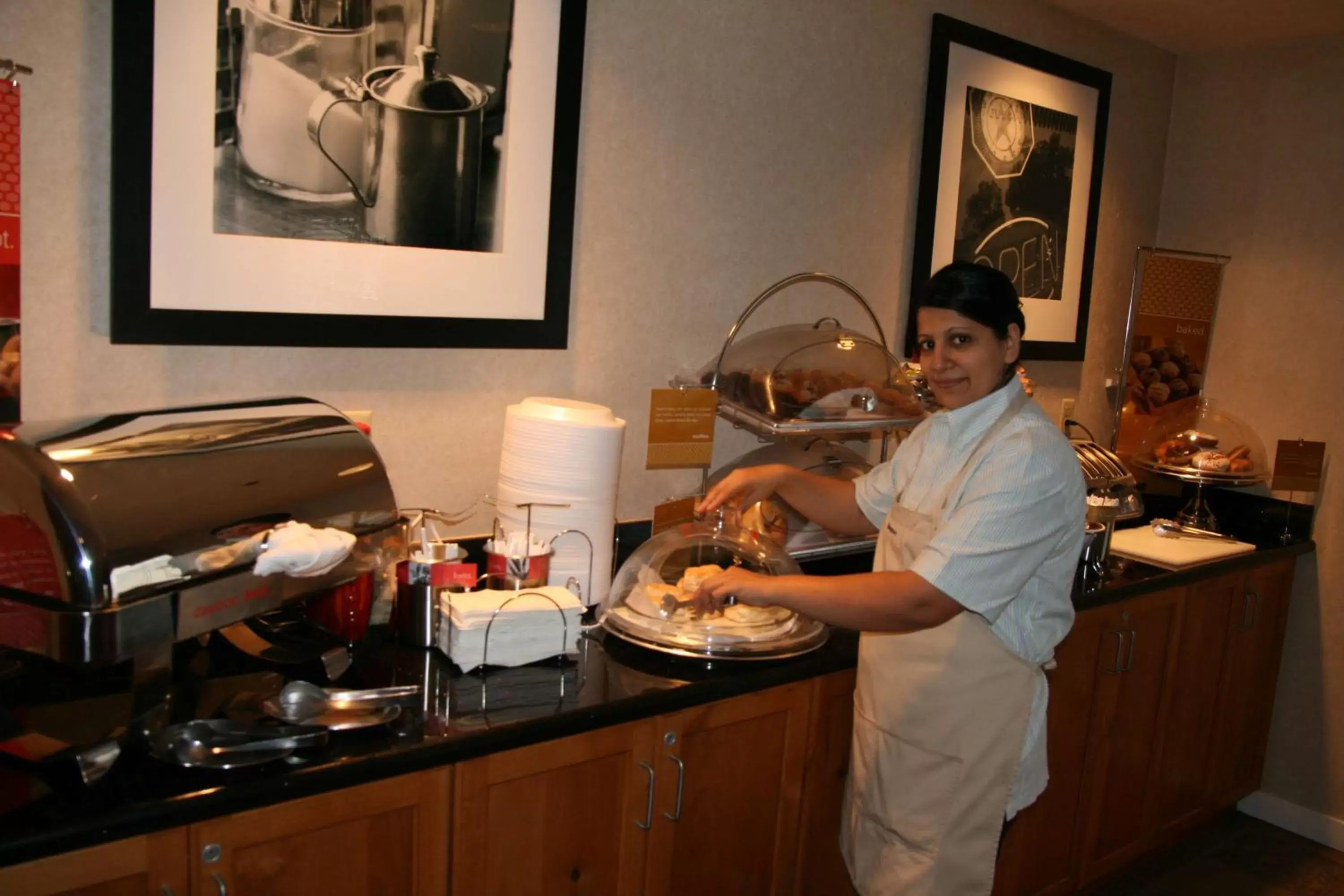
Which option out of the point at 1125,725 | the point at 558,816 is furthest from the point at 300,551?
the point at 1125,725

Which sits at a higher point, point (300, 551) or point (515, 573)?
point (300, 551)

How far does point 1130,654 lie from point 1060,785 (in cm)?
37

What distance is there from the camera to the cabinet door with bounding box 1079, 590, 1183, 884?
105 inches

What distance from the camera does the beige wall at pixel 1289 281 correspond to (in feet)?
10.9

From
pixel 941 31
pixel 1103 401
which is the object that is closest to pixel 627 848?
pixel 941 31

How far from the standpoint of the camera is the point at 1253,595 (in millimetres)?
3170

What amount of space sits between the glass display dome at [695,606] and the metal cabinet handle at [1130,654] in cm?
103

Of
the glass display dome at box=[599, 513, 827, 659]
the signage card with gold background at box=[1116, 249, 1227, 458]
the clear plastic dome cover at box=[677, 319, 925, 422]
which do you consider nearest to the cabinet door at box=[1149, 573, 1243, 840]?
the signage card with gold background at box=[1116, 249, 1227, 458]

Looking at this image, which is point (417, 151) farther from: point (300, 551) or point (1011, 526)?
point (1011, 526)

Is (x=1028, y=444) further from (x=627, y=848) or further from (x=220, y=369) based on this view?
(x=220, y=369)

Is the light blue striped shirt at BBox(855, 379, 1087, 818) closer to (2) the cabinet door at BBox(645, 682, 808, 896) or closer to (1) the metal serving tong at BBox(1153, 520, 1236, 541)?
(2) the cabinet door at BBox(645, 682, 808, 896)

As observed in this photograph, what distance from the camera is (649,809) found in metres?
1.79

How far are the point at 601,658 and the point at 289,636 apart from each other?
1.68 ft

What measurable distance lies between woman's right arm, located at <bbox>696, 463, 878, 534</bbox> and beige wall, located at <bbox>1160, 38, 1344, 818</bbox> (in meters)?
1.86
